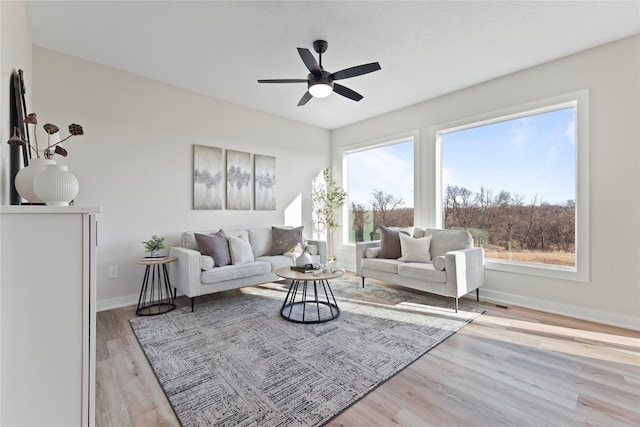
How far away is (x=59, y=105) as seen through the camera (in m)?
3.15

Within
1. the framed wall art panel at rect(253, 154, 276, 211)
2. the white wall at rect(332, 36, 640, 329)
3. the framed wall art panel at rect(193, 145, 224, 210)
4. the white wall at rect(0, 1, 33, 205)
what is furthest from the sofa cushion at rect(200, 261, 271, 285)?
the white wall at rect(332, 36, 640, 329)

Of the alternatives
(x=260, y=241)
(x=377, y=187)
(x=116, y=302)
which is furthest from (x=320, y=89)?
(x=116, y=302)

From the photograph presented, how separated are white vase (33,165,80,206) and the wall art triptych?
2.68 metres

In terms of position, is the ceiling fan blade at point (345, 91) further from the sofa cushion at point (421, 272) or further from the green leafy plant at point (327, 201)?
the green leafy plant at point (327, 201)

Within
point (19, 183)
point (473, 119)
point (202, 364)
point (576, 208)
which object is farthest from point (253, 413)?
point (473, 119)

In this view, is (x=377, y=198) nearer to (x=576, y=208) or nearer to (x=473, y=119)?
→ (x=473, y=119)

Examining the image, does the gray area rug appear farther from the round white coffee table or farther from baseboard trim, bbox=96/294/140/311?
baseboard trim, bbox=96/294/140/311

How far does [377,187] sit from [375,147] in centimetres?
74

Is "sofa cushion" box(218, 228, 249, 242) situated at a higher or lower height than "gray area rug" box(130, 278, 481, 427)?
higher

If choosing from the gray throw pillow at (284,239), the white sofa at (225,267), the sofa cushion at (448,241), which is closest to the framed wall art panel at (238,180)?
the white sofa at (225,267)

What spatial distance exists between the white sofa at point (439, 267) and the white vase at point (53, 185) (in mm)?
3316

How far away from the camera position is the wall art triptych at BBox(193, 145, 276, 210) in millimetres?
4176

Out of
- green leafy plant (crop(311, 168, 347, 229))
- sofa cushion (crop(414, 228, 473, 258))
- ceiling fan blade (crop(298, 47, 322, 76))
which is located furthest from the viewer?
green leafy plant (crop(311, 168, 347, 229))

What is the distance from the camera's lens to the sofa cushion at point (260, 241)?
14.3ft
